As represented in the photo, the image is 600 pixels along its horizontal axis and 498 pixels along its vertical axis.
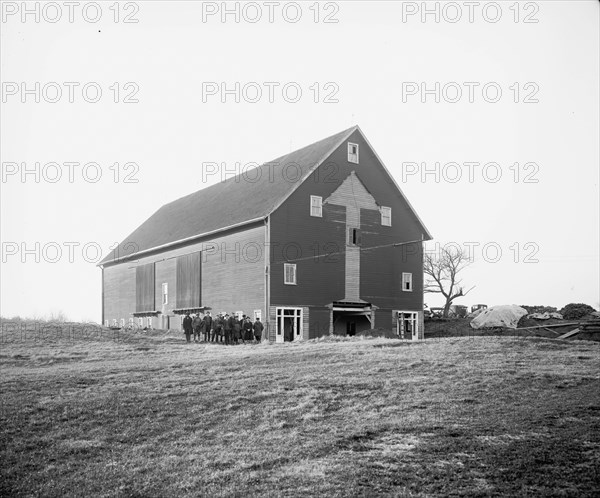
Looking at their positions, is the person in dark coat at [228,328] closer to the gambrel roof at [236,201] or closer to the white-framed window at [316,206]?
the gambrel roof at [236,201]

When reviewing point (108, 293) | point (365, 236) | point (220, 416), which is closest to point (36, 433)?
point (220, 416)

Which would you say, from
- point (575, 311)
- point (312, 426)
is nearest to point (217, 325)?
point (312, 426)

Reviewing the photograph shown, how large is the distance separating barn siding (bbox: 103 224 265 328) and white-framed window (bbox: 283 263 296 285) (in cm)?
122

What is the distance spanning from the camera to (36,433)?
15.2 meters

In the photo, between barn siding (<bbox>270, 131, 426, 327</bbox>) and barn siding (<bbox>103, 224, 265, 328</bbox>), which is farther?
barn siding (<bbox>270, 131, 426, 327</bbox>)

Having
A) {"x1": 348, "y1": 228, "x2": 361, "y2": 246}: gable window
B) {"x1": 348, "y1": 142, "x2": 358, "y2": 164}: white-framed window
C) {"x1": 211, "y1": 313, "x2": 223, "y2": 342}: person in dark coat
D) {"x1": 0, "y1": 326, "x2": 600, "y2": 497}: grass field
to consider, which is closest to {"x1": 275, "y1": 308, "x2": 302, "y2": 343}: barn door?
{"x1": 211, "y1": 313, "x2": 223, "y2": 342}: person in dark coat

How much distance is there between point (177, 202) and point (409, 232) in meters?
24.5

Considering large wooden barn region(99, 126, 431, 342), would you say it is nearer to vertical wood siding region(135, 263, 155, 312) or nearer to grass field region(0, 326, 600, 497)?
vertical wood siding region(135, 263, 155, 312)

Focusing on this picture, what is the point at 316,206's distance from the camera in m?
40.2

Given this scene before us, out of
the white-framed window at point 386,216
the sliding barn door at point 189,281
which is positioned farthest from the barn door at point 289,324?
the white-framed window at point 386,216

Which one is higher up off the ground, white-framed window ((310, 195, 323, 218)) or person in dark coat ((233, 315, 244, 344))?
white-framed window ((310, 195, 323, 218))

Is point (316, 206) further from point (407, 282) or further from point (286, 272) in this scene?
point (407, 282)

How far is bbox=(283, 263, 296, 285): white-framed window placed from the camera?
38.2 m

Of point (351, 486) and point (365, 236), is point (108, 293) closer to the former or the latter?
point (365, 236)
